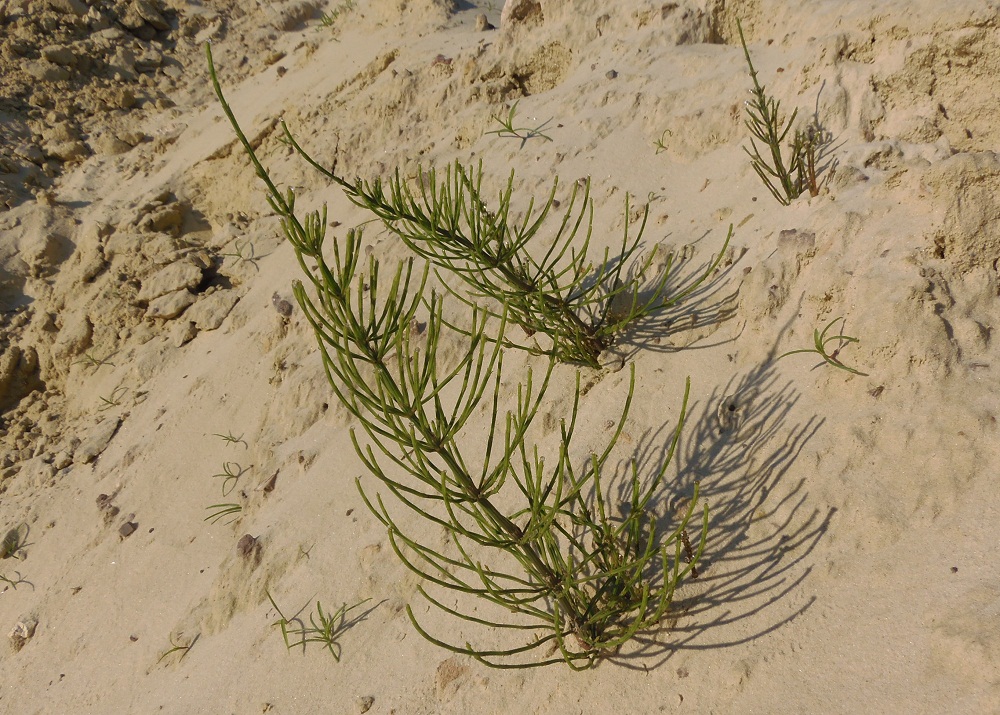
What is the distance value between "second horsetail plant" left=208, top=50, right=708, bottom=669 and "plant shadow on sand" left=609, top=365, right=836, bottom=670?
0.21ft

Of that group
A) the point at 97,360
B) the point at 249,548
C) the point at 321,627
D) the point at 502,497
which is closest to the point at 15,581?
the point at 97,360

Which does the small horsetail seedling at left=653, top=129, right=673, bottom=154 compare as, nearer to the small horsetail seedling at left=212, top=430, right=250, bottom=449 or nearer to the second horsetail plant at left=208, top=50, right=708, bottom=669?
the second horsetail plant at left=208, top=50, right=708, bottom=669

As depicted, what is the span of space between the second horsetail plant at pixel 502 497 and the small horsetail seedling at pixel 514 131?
1842 mm

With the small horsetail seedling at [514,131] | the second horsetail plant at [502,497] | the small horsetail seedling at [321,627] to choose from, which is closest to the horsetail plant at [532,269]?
the second horsetail plant at [502,497]

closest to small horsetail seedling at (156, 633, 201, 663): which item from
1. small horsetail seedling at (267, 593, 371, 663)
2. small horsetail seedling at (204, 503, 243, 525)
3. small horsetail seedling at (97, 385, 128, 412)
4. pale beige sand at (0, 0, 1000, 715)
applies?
pale beige sand at (0, 0, 1000, 715)

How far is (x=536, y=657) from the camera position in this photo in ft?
6.10

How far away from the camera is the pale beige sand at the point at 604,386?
1659 millimetres

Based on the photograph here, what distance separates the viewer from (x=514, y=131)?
398 centimetres

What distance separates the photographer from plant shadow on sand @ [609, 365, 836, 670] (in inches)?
66.9

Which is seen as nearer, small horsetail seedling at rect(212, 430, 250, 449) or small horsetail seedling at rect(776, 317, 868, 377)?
small horsetail seedling at rect(776, 317, 868, 377)

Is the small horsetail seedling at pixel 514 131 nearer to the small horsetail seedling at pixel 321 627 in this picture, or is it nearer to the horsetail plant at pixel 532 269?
the horsetail plant at pixel 532 269

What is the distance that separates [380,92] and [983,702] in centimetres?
496

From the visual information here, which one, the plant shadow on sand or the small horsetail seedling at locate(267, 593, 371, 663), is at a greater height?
the plant shadow on sand

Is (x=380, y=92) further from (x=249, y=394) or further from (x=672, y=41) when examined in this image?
(x=249, y=394)
